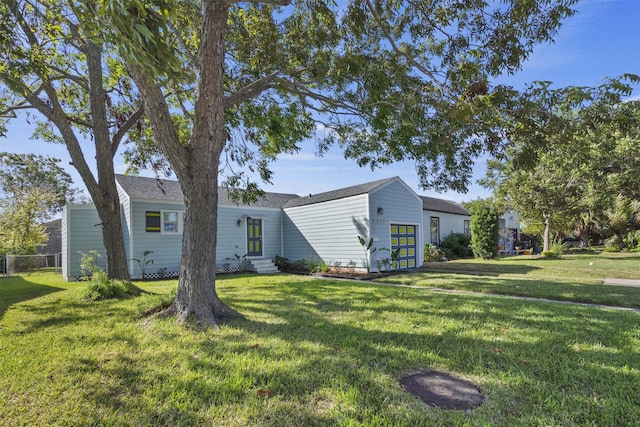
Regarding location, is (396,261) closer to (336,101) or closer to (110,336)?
(336,101)

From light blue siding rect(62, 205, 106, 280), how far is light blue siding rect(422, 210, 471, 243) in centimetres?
1710

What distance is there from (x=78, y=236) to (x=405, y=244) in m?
13.4

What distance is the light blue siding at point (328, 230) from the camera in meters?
13.2

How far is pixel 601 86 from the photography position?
4.46 meters

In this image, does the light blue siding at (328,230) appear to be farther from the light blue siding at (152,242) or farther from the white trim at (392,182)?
the light blue siding at (152,242)

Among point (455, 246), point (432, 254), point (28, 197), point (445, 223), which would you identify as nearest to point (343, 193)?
point (432, 254)

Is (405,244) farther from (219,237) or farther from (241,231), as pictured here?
(219,237)

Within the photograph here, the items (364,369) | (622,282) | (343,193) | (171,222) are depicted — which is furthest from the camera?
(343,193)

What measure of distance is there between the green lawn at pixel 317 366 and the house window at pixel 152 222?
284 inches

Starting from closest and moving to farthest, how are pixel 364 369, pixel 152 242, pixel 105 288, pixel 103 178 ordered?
pixel 364 369 → pixel 105 288 → pixel 103 178 → pixel 152 242

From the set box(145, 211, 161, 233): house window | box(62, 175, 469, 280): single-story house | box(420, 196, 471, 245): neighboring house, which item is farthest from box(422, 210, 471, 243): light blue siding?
box(145, 211, 161, 233): house window

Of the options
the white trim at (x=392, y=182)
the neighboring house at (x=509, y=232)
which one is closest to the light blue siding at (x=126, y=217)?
the white trim at (x=392, y=182)

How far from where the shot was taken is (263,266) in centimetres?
1523

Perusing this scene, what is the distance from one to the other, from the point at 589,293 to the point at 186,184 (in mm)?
Result: 9130
